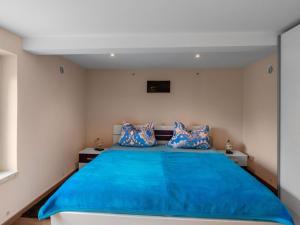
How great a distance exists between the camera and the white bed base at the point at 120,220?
5.16 feet

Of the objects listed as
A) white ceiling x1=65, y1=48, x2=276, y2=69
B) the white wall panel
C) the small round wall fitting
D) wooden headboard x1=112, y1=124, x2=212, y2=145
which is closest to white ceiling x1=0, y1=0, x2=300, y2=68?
the white wall panel

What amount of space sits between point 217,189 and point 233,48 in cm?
154

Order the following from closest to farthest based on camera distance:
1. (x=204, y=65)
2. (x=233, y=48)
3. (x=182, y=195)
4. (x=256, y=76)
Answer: (x=182, y=195) → (x=233, y=48) → (x=256, y=76) → (x=204, y=65)

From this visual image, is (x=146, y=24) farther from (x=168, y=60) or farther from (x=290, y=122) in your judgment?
(x=290, y=122)

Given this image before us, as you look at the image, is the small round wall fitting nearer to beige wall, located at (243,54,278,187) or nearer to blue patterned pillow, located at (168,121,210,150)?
beige wall, located at (243,54,278,187)

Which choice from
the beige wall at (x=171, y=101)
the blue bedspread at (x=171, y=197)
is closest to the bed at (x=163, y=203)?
the blue bedspread at (x=171, y=197)

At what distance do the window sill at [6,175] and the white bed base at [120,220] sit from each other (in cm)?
81

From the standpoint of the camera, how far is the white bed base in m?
1.57

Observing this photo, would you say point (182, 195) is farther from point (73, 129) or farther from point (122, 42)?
point (73, 129)

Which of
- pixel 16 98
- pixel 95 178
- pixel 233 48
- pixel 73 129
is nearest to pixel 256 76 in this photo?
pixel 233 48

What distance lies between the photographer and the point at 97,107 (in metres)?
4.02

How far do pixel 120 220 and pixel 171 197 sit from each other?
475 mm

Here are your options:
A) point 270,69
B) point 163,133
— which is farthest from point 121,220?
point 270,69

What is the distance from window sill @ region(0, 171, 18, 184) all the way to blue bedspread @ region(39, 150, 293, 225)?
2.39ft
